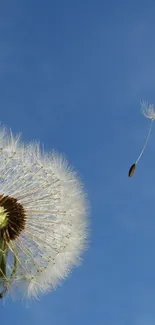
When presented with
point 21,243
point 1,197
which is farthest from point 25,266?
point 1,197

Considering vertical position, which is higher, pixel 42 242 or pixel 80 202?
pixel 80 202

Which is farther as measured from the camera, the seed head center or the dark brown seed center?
the dark brown seed center

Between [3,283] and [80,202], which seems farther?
[80,202]

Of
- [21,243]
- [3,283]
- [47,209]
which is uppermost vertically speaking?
[47,209]

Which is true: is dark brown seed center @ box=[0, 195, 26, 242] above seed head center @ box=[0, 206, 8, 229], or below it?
above

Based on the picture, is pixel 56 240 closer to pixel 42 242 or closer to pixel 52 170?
pixel 42 242

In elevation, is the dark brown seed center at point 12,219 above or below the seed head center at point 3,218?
above

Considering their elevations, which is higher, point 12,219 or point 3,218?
point 12,219
